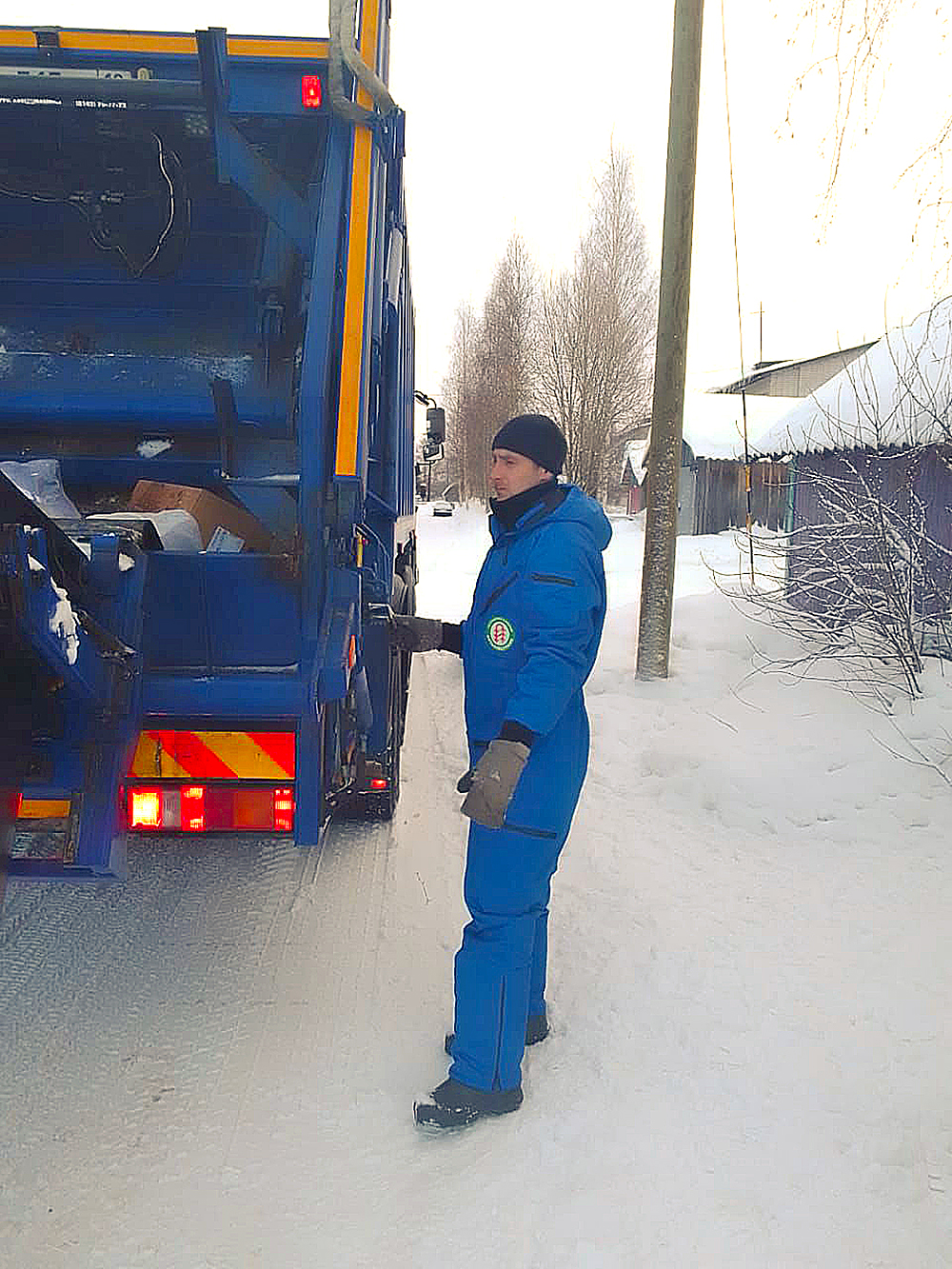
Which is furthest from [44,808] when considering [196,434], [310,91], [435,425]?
[435,425]

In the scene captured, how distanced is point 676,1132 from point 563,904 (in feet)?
4.77

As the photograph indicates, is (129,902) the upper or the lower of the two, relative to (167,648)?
lower

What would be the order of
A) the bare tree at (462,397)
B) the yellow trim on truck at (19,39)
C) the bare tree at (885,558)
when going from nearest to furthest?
1. the yellow trim on truck at (19,39)
2. the bare tree at (885,558)
3. the bare tree at (462,397)

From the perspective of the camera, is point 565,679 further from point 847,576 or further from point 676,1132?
point 847,576

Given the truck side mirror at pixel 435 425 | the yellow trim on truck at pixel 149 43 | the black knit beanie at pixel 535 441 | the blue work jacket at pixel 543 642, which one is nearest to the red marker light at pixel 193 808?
the blue work jacket at pixel 543 642

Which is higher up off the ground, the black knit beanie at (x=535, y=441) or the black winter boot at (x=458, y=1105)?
the black knit beanie at (x=535, y=441)

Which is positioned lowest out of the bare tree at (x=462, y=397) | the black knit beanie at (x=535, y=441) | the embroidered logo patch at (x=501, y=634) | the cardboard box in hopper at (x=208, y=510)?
the embroidered logo patch at (x=501, y=634)

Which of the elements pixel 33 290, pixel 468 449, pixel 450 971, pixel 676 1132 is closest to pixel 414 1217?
pixel 676 1132

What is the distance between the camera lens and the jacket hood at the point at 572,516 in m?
2.75

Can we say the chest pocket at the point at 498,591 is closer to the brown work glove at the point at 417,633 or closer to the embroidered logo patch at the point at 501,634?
the embroidered logo patch at the point at 501,634

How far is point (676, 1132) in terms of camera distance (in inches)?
103

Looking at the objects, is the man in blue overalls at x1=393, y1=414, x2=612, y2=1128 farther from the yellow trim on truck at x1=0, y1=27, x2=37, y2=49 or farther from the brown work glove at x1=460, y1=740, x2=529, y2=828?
the yellow trim on truck at x1=0, y1=27, x2=37, y2=49

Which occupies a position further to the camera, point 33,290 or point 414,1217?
point 33,290

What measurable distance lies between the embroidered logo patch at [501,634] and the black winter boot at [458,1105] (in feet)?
3.85
